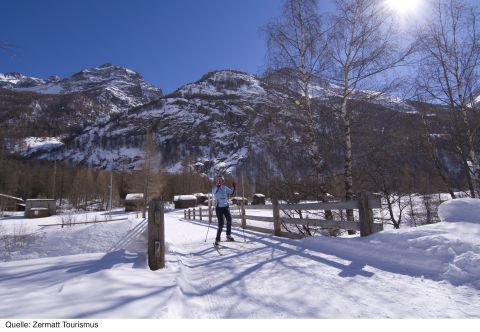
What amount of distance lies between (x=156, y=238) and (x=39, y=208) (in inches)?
2059

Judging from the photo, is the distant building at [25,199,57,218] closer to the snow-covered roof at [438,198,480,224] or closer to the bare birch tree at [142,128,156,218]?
the bare birch tree at [142,128,156,218]

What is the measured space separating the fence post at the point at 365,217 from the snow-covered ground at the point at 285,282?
1.02ft

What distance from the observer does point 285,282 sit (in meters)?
3.44

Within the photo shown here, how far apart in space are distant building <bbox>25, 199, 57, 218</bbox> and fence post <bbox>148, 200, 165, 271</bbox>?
50.8 m

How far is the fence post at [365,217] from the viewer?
5.50 meters

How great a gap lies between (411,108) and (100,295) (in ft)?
39.5

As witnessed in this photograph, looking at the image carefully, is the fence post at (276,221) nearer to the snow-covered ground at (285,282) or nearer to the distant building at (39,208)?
the snow-covered ground at (285,282)

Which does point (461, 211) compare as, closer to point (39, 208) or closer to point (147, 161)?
point (147, 161)

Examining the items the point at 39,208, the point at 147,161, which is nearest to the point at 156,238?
the point at 147,161

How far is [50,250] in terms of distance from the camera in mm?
10078

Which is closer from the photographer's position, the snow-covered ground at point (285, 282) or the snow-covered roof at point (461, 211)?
the snow-covered ground at point (285, 282)

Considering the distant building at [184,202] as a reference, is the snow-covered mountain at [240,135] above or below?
above

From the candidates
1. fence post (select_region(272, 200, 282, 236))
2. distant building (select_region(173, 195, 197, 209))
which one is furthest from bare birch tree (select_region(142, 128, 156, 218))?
fence post (select_region(272, 200, 282, 236))

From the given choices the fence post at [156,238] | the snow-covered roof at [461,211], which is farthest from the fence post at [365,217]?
the fence post at [156,238]
